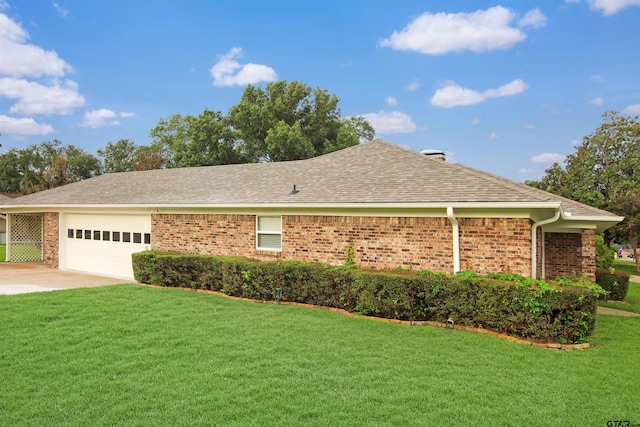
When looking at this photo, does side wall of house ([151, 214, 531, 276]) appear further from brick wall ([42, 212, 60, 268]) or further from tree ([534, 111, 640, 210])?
tree ([534, 111, 640, 210])

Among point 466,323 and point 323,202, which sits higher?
point 323,202

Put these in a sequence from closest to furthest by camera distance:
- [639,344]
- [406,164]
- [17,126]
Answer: [639,344] < [406,164] < [17,126]

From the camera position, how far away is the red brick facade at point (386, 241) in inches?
322

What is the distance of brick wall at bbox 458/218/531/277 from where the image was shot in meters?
7.90

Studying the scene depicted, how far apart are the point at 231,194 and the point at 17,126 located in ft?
153

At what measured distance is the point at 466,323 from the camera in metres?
7.56

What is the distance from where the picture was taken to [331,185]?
36.5ft

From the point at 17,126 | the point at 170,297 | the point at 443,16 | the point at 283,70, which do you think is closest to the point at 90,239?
the point at 170,297

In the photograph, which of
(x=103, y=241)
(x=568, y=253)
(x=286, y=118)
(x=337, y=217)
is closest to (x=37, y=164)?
(x=286, y=118)

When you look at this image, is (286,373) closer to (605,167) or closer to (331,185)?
(331,185)

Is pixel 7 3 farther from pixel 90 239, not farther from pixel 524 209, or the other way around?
pixel 524 209

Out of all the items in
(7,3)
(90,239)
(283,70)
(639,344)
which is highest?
(283,70)

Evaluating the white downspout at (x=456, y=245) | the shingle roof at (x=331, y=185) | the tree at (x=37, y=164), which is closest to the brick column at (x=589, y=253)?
the shingle roof at (x=331, y=185)

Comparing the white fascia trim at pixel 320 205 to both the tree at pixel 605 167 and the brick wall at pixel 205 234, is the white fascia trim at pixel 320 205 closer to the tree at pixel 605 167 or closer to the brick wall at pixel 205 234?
the brick wall at pixel 205 234
